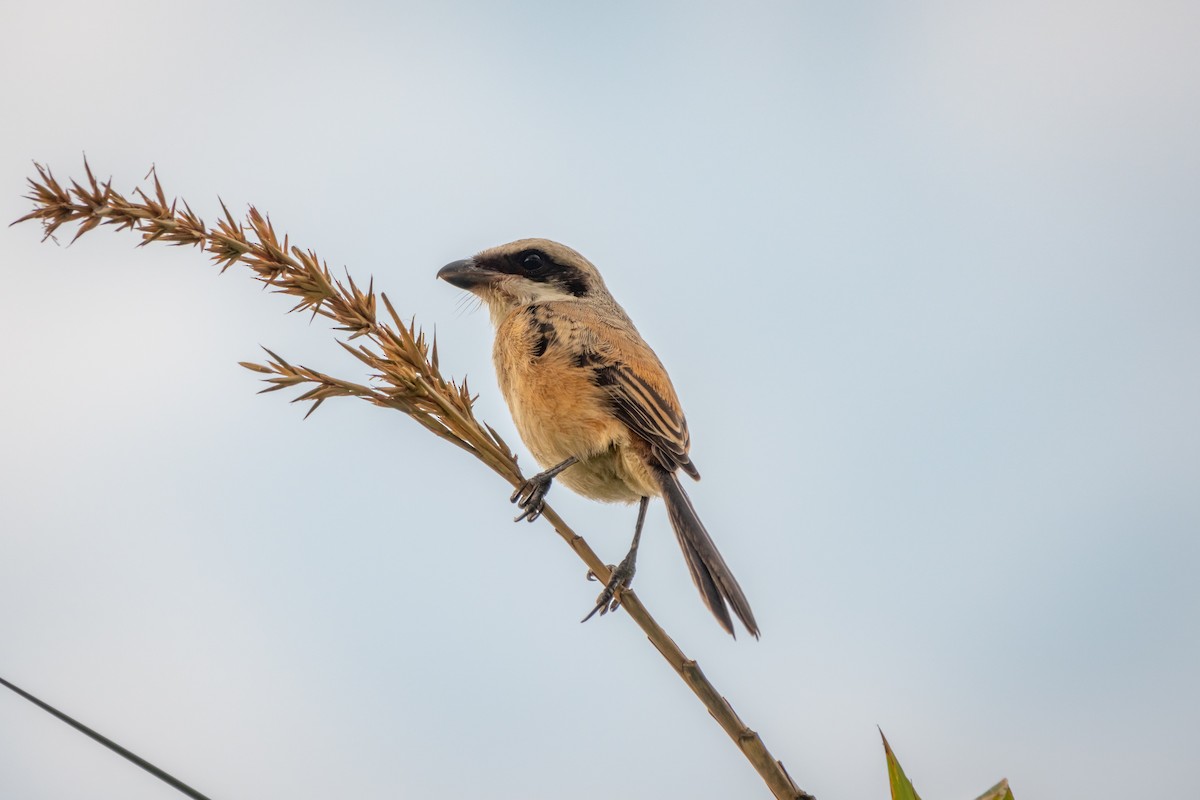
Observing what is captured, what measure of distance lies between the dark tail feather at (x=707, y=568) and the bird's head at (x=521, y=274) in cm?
163

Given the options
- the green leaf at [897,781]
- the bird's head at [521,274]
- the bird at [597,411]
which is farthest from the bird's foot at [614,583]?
the bird's head at [521,274]

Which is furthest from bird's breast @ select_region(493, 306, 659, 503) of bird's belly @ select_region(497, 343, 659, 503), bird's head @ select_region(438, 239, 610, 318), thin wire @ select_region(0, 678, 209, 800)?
thin wire @ select_region(0, 678, 209, 800)

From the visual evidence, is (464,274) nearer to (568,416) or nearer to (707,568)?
→ (568,416)

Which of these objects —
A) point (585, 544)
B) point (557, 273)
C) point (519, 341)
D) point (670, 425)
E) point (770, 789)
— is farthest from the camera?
point (557, 273)

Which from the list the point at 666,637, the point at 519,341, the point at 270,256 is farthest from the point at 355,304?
the point at 519,341

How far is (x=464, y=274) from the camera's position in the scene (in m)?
4.75

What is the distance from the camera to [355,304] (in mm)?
2186

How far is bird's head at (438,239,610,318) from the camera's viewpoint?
4.79 m

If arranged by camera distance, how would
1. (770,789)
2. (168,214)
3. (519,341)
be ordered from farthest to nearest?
(519,341) → (168,214) → (770,789)

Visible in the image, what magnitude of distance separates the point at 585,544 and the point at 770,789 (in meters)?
0.69

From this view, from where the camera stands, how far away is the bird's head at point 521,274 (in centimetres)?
479

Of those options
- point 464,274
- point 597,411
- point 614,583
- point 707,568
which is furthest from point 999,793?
point 464,274

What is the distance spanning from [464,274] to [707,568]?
2.19 meters

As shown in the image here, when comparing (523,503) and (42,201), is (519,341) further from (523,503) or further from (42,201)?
(42,201)
